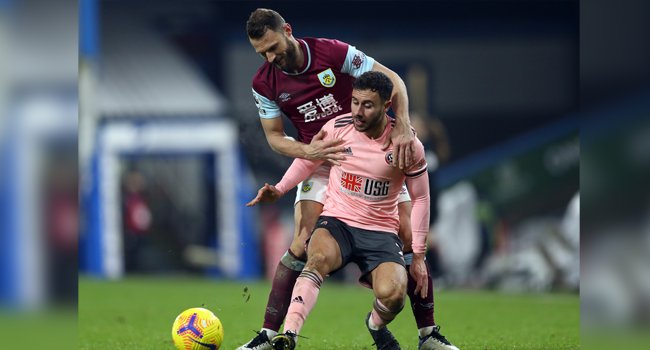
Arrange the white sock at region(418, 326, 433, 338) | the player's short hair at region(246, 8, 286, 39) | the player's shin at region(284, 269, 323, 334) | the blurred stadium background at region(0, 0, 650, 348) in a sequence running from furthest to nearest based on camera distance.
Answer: the blurred stadium background at region(0, 0, 650, 348)
the white sock at region(418, 326, 433, 338)
the player's short hair at region(246, 8, 286, 39)
the player's shin at region(284, 269, 323, 334)

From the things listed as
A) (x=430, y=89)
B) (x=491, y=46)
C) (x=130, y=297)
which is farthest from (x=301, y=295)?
(x=491, y=46)

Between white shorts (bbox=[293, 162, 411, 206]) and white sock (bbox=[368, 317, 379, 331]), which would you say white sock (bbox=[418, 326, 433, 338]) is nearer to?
white sock (bbox=[368, 317, 379, 331])

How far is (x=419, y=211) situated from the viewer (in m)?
3.83

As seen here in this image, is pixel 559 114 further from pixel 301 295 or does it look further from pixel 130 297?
pixel 301 295

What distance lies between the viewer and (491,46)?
11547mm

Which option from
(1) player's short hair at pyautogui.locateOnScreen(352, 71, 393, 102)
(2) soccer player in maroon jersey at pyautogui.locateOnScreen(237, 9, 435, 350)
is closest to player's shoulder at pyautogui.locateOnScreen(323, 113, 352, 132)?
(2) soccer player in maroon jersey at pyautogui.locateOnScreen(237, 9, 435, 350)

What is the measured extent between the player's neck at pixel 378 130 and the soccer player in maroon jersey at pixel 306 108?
0.08 metres

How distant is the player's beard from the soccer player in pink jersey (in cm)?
43

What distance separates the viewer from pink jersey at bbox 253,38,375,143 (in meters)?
4.12

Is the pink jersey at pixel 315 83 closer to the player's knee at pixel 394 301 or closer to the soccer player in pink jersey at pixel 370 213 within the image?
the soccer player in pink jersey at pixel 370 213

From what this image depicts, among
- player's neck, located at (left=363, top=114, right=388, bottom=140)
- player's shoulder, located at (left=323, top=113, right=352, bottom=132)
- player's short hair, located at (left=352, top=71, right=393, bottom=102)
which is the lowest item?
player's neck, located at (left=363, top=114, right=388, bottom=140)

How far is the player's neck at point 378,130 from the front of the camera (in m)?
3.82

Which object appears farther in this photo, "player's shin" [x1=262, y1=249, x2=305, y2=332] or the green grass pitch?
the green grass pitch

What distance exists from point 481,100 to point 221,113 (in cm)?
490
